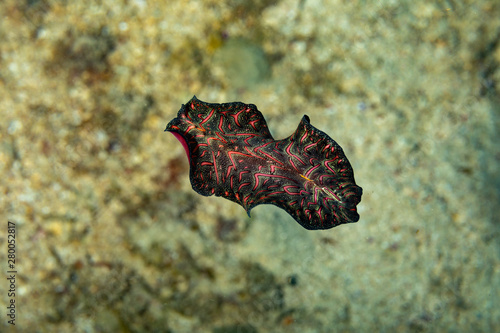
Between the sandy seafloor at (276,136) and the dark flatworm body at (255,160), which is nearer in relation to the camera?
the dark flatworm body at (255,160)

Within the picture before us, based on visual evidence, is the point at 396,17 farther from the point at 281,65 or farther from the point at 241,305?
the point at 241,305

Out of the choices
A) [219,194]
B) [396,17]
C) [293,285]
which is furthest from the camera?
[293,285]

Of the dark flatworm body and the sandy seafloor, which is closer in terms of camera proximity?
the dark flatworm body

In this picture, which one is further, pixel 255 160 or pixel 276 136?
pixel 276 136

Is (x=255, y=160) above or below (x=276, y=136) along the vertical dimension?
below

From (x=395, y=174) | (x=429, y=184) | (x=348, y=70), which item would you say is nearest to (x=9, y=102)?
(x=348, y=70)
